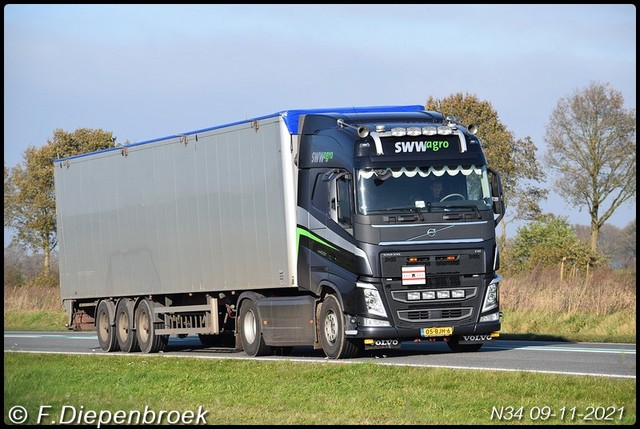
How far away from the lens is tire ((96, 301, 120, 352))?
29141 mm

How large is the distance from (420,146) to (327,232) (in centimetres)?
205

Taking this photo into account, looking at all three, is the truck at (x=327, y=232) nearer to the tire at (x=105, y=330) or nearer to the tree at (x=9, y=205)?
the tire at (x=105, y=330)

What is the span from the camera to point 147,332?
91.2 feet

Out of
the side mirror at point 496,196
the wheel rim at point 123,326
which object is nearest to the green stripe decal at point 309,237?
the side mirror at point 496,196

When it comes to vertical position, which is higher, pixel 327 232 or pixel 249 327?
pixel 327 232

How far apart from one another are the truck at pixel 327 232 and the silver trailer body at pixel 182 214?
39 mm

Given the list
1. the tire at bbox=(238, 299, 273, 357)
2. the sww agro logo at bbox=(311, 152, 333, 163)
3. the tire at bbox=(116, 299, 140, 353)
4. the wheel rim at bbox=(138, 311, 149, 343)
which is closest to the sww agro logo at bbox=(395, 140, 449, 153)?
the sww agro logo at bbox=(311, 152, 333, 163)

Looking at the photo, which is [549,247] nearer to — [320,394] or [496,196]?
[496,196]

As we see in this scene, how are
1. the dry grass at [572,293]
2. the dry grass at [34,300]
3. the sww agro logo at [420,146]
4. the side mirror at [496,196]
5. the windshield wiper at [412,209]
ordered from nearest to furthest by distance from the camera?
the windshield wiper at [412,209] < the sww agro logo at [420,146] < the side mirror at [496,196] < the dry grass at [572,293] < the dry grass at [34,300]

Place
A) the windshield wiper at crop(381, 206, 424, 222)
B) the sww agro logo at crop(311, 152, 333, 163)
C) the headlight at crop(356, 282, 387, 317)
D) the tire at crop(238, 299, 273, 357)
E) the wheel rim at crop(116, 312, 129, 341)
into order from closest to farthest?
the headlight at crop(356, 282, 387, 317), the windshield wiper at crop(381, 206, 424, 222), the sww agro logo at crop(311, 152, 333, 163), the tire at crop(238, 299, 273, 357), the wheel rim at crop(116, 312, 129, 341)

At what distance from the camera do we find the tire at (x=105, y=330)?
29141mm

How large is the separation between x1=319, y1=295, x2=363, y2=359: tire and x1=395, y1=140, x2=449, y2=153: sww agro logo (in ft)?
8.79

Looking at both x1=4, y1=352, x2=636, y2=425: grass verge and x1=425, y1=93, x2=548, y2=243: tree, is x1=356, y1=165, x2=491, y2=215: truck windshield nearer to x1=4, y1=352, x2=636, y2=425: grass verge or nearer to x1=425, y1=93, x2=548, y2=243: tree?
x1=4, y1=352, x2=636, y2=425: grass verge

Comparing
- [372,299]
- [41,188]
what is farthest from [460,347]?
[41,188]
